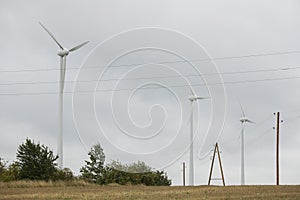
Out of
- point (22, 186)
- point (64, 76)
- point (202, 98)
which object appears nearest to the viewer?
point (22, 186)

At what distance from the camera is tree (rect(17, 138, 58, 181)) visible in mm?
74562

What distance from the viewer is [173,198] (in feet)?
141

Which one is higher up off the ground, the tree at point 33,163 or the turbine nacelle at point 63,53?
the turbine nacelle at point 63,53

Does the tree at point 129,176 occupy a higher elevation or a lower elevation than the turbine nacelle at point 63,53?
lower

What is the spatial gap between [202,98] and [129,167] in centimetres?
1780

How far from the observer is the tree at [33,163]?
74562 mm

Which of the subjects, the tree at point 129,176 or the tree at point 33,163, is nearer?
the tree at point 33,163

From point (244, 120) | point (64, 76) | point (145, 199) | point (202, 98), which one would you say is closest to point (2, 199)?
point (145, 199)

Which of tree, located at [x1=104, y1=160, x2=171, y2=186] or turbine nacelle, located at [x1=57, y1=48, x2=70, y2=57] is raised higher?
turbine nacelle, located at [x1=57, y1=48, x2=70, y2=57]

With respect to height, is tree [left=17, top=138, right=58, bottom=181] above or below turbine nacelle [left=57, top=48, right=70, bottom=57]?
below

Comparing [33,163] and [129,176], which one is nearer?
[33,163]

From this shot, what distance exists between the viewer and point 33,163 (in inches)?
2943

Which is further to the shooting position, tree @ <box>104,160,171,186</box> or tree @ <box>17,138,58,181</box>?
tree @ <box>104,160,171,186</box>

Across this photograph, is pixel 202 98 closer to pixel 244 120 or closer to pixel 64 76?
pixel 244 120
